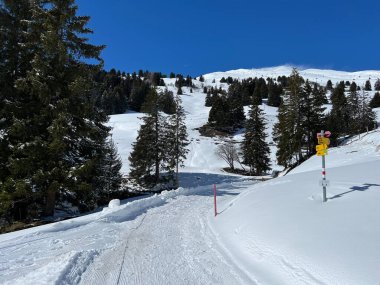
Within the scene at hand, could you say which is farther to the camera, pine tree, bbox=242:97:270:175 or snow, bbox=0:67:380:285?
pine tree, bbox=242:97:270:175

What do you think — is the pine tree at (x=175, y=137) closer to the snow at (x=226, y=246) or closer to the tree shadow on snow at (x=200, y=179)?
the tree shadow on snow at (x=200, y=179)

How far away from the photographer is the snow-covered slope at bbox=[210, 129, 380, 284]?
5383 mm

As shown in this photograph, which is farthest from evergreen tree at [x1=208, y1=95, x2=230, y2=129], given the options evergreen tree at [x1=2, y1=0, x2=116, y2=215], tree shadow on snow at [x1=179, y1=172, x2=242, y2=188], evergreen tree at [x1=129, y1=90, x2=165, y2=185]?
evergreen tree at [x1=2, y1=0, x2=116, y2=215]

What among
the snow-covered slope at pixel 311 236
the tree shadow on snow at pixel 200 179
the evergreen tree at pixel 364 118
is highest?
the evergreen tree at pixel 364 118

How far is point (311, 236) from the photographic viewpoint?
22.1ft

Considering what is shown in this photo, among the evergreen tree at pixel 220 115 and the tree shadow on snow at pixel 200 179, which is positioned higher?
the evergreen tree at pixel 220 115

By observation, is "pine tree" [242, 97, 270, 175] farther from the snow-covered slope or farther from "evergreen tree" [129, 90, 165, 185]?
the snow-covered slope

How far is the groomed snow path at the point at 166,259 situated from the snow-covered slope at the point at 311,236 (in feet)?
1.51

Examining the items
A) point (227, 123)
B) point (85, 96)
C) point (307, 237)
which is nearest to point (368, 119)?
point (227, 123)

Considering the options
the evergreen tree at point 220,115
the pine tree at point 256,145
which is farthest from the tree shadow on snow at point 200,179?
the evergreen tree at point 220,115

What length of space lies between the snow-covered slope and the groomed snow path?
46 cm

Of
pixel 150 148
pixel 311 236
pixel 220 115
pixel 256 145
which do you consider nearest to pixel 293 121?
pixel 256 145

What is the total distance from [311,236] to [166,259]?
10.5 ft

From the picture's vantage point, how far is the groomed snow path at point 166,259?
599 cm
